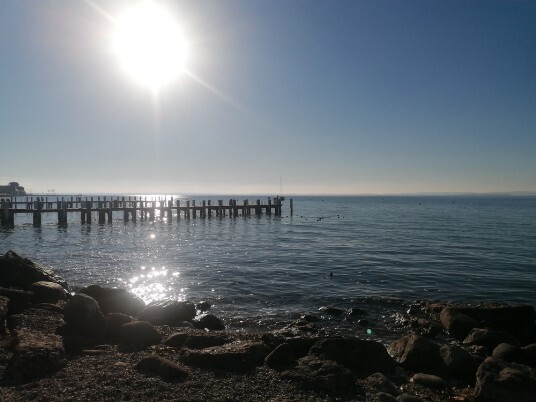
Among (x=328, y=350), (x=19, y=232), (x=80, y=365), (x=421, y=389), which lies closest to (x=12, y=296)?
(x=80, y=365)

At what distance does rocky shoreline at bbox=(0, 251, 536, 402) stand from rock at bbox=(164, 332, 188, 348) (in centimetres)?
3

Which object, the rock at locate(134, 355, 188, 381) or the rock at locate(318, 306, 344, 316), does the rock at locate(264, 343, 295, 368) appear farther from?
the rock at locate(318, 306, 344, 316)

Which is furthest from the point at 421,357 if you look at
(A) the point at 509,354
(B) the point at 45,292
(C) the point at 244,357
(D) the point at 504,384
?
(B) the point at 45,292

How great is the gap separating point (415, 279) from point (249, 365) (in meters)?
11.1

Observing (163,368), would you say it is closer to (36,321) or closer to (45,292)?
(36,321)

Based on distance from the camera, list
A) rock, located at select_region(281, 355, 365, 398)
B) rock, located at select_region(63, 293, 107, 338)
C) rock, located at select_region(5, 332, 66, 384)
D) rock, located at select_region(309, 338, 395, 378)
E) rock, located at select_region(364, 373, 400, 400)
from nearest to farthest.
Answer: rock, located at select_region(5, 332, 66, 384) < rock, located at select_region(281, 355, 365, 398) < rock, located at select_region(364, 373, 400, 400) < rock, located at select_region(309, 338, 395, 378) < rock, located at select_region(63, 293, 107, 338)

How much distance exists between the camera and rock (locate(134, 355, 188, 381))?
20.4 ft

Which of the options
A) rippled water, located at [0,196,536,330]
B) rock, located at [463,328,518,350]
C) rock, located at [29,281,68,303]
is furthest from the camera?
rippled water, located at [0,196,536,330]

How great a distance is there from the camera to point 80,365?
6.59 m

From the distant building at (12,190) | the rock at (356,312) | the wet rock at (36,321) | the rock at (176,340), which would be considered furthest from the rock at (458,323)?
the distant building at (12,190)

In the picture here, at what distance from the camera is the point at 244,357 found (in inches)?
269

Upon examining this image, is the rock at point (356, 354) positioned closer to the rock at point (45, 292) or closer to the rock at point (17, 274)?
the rock at point (45, 292)

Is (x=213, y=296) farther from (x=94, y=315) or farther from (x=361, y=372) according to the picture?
(x=361, y=372)

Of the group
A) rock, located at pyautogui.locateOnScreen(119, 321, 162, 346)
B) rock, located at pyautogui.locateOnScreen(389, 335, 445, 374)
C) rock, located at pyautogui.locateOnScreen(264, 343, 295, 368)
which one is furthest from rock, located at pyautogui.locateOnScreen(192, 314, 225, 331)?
rock, located at pyautogui.locateOnScreen(389, 335, 445, 374)
